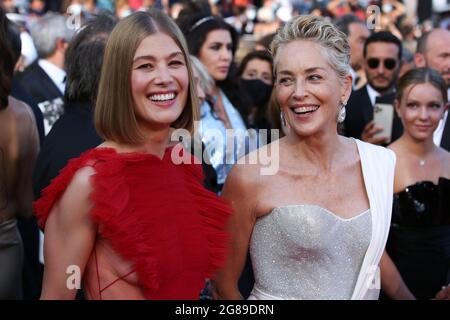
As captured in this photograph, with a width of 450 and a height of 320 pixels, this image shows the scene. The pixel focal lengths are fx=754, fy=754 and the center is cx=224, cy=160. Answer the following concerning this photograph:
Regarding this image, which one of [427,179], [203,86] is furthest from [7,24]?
[427,179]

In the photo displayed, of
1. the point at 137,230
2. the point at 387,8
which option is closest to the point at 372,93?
the point at 137,230

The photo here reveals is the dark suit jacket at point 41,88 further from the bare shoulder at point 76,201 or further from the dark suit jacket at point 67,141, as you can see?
the bare shoulder at point 76,201

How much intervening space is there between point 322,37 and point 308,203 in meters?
0.69

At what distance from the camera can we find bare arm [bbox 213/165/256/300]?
10.4ft

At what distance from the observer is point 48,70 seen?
6.52 m

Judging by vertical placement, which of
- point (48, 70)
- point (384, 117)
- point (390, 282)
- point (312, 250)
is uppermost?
point (48, 70)

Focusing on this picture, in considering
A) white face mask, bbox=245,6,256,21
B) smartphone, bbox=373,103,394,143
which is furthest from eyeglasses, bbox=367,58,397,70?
white face mask, bbox=245,6,256,21

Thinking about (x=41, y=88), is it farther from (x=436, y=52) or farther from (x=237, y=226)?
(x=237, y=226)

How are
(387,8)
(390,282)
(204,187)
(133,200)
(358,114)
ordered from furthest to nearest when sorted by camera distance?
(387,8)
(358,114)
(390,282)
(204,187)
(133,200)

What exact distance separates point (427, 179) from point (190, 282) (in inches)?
88.0

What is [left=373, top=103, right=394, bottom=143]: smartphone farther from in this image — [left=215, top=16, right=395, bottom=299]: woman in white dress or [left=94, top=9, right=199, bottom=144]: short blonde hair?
[left=94, top=9, right=199, bottom=144]: short blonde hair

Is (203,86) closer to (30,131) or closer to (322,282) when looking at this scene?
(30,131)

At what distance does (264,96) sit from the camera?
6637 mm
